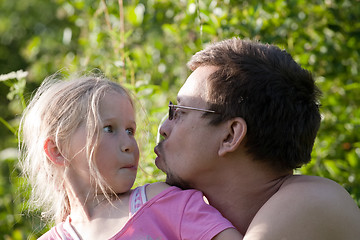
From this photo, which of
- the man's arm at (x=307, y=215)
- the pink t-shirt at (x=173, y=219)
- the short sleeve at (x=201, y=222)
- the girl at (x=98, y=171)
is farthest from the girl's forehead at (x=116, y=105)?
the man's arm at (x=307, y=215)

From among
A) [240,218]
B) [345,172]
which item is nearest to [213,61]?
[240,218]

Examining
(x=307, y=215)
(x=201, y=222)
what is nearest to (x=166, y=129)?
(x=201, y=222)

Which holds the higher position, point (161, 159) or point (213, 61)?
point (213, 61)

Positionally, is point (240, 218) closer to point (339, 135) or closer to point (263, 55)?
point (263, 55)

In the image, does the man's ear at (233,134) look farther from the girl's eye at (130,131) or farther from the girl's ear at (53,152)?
the girl's ear at (53,152)

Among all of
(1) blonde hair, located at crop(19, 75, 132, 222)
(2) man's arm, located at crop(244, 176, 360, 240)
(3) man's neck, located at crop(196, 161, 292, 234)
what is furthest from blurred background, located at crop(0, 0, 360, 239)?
(2) man's arm, located at crop(244, 176, 360, 240)

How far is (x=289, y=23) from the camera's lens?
12.0 feet

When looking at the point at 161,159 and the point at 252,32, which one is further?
the point at 252,32

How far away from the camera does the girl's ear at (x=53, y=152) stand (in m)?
2.10

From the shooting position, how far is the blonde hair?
2021mm

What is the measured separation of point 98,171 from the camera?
6.54 ft

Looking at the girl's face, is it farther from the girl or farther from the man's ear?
the man's ear

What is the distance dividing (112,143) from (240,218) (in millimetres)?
540

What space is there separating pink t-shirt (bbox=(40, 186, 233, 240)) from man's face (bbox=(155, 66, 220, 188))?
0.08 m
